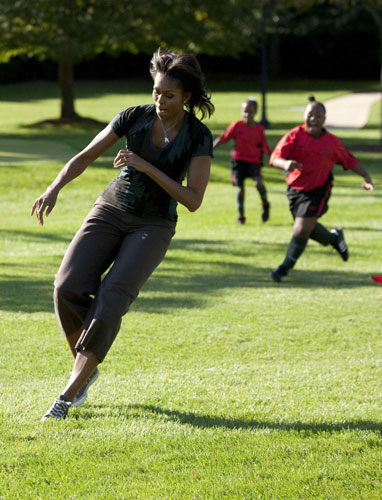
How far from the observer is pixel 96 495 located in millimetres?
3775

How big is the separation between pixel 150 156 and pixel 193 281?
15.0 feet

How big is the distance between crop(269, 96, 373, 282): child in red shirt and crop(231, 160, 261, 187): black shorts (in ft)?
13.4

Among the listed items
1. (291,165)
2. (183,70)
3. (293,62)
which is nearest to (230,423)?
(183,70)

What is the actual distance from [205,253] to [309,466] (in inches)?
270

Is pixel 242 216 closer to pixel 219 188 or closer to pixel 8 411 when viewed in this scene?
pixel 219 188

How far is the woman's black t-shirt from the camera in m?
4.77

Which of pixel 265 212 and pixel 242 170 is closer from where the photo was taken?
pixel 242 170

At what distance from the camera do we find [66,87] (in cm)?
3067

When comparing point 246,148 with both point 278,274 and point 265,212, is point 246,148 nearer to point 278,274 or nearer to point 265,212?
point 265,212

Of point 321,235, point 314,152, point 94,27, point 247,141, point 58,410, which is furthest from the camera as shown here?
point 94,27

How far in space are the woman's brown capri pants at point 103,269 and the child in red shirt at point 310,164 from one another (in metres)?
3.92

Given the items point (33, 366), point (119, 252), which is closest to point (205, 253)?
point (33, 366)

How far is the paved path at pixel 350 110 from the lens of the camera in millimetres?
33812

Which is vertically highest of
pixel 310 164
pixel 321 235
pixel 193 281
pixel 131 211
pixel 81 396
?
pixel 131 211
